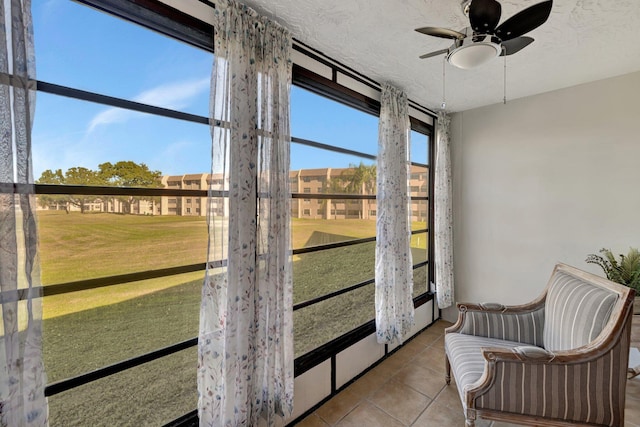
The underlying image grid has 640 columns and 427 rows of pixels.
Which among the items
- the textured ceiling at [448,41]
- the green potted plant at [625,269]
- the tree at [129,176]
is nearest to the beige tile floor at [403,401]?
the green potted plant at [625,269]

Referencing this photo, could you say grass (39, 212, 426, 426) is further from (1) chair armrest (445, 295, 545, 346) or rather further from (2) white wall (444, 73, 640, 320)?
(2) white wall (444, 73, 640, 320)

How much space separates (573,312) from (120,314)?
108 inches

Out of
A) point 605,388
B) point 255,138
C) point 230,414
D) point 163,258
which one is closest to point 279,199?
point 255,138

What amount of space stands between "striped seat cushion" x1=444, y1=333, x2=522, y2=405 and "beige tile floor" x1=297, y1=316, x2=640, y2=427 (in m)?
0.38

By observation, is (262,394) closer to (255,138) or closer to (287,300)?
(287,300)

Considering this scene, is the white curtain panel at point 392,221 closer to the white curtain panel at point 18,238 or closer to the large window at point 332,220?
the large window at point 332,220

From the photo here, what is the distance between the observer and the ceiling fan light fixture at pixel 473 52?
51.8 inches

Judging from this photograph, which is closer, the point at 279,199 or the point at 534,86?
the point at 279,199

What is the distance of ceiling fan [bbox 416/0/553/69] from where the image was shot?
1.22 meters

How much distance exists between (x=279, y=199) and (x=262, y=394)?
119 cm

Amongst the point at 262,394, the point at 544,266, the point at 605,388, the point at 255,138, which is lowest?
the point at 262,394

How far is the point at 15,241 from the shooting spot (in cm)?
90

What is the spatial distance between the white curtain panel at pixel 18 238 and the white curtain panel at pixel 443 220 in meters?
3.37

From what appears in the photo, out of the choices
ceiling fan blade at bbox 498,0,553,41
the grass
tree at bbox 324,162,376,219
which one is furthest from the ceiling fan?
the grass
